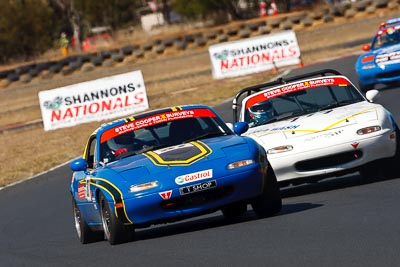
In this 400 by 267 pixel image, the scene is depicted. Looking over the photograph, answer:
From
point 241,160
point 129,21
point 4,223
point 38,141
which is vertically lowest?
point 129,21

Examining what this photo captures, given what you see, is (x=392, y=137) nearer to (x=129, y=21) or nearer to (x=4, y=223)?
(x=4, y=223)

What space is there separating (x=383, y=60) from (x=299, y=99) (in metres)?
9.25

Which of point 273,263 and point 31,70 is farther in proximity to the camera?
point 31,70

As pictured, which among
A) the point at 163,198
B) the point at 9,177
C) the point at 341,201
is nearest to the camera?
the point at 163,198

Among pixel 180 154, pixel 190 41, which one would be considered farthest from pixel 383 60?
pixel 190 41

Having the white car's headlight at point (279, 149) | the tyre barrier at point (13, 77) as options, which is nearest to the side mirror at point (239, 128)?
the white car's headlight at point (279, 149)

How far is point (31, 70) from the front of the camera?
5316 cm

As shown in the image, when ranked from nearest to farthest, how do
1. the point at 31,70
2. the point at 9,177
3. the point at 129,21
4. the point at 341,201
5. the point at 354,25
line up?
the point at 341,201 < the point at 9,177 < the point at 354,25 < the point at 31,70 < the point at 129,21

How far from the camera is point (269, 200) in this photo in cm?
955

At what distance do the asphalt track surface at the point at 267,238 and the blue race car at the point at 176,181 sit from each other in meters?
0.20

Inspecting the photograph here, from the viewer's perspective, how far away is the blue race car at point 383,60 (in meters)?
21.2

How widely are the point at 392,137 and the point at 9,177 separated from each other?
Result: 10690 millimetres

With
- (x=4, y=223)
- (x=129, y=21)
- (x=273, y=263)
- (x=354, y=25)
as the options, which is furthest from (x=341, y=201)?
(x=129, y=21)

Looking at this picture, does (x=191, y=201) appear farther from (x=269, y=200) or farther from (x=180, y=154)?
(x=269, y=200)
